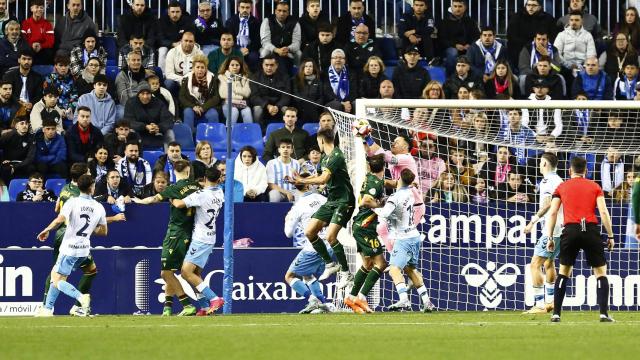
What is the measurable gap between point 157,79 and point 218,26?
2.19 metres

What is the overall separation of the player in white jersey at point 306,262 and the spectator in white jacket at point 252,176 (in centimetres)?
182

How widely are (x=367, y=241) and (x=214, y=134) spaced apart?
5.30 metres

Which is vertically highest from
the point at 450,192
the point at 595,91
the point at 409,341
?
the point at 595,91

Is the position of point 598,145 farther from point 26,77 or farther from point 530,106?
point 26,77

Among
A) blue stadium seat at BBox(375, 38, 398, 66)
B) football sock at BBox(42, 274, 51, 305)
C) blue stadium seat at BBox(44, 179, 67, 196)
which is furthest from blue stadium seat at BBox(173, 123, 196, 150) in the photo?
blue stadium seat at BBox(375, 38, 398, 66)

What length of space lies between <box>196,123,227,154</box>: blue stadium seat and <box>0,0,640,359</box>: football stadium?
5 cm

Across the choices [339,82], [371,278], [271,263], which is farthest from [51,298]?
[339,82]

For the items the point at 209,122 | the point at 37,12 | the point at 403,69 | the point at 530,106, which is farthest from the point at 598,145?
the point at 37,12

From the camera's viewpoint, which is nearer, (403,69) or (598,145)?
(598,145)

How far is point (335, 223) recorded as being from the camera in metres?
18.9

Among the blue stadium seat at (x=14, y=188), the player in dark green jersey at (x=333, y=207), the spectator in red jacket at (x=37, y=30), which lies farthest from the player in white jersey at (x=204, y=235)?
the spectator in red jacket at (x=37, y=30)

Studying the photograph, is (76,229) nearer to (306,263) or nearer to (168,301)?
(168,301)

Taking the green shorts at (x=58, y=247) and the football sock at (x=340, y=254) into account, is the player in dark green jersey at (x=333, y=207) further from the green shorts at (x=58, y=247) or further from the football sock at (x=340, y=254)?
the green shorts at (x=58, y=247)

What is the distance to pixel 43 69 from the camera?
24219 millimetres
